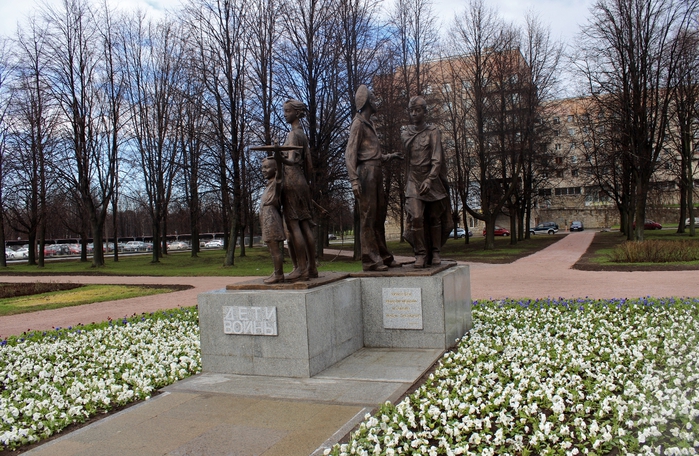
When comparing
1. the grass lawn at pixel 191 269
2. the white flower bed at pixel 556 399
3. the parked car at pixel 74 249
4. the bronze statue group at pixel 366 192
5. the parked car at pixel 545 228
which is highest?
the bronze statue group at pixel 366 192

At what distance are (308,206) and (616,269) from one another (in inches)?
568

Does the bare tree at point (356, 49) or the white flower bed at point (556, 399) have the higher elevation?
the bare tree at point (356, 49)

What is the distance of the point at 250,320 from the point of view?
609 cm

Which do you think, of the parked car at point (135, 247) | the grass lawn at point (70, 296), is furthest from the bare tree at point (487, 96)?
the parked car at point (135, 247)

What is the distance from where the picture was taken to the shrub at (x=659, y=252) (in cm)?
1930

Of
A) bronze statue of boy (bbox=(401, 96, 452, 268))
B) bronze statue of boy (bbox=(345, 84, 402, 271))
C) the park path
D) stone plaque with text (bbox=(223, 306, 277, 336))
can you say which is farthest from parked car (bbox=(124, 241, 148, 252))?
stone plaque with text (bbox=(223, 306, 277, 336))

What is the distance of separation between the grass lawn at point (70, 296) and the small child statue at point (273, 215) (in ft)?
36.5

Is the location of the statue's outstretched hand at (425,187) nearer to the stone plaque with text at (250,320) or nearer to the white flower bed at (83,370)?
the stone plaque with text at (250,320)

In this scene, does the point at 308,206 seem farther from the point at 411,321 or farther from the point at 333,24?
the point at 333,24

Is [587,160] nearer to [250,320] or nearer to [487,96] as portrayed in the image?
[487,96]

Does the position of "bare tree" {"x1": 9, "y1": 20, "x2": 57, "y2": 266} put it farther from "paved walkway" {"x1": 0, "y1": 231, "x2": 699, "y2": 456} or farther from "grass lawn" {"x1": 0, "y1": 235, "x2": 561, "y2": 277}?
"paved walkway" {"x1": 0, "y1": 231, "x2": 699, "y2": 456}

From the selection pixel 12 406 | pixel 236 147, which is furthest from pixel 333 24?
pixel 12 406

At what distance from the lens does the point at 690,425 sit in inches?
138

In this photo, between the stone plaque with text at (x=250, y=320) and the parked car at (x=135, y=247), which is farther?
the parked car at (x=135, y=247)
